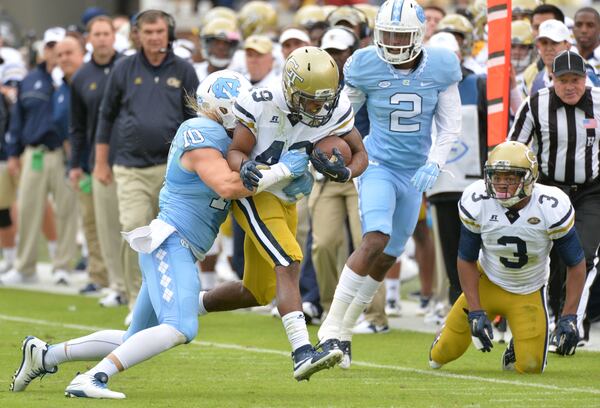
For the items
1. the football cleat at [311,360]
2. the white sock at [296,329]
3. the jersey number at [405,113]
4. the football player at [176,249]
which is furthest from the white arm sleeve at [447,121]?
the football cleat at [311,360]

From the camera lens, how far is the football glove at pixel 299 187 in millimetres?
6527

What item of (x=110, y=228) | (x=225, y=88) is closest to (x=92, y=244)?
(x=110, y=228)

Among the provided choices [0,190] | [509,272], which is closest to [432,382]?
[509,272]

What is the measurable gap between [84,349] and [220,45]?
5.06 meters

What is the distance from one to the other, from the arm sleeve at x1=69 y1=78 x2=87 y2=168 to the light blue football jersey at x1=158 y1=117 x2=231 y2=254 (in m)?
4.43

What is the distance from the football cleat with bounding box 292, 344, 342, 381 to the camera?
239 inches

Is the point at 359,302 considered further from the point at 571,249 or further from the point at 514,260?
the point at 571,249

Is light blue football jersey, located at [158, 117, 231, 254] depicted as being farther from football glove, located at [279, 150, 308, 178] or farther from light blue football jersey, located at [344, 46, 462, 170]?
light blue football jersey, located at [344, 46, 462, 170]

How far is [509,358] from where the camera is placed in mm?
7320

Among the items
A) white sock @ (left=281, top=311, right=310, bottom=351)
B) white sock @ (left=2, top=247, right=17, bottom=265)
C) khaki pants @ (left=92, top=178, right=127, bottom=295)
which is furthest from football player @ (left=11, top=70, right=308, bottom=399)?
white sock @ (left=2, top=247, right=17, bottom=265)

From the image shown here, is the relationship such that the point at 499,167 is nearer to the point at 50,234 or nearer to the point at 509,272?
the point at 509,272

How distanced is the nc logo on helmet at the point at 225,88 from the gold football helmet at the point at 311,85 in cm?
24

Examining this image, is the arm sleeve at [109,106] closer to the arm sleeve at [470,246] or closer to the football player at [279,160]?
the football player at [279,160]

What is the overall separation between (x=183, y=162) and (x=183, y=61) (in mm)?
3278
